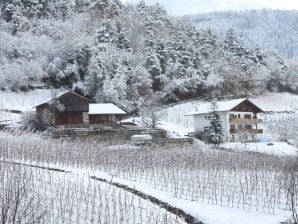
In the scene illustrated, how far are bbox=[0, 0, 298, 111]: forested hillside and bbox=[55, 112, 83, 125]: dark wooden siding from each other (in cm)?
817

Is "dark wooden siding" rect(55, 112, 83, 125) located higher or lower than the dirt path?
higher

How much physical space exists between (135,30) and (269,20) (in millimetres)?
83715

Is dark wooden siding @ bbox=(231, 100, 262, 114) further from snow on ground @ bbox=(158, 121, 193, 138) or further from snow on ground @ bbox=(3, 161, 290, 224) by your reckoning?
snow on ground @ bbox=(3, 161, 290, 224)

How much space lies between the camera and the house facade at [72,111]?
129ft

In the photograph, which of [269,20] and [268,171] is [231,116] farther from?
[269,20]

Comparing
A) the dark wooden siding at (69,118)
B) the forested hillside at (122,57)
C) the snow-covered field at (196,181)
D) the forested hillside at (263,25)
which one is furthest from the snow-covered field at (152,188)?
the forested hillside at (263,25)

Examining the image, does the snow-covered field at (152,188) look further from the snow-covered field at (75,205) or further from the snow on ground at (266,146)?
the snow on ground at (266,146)

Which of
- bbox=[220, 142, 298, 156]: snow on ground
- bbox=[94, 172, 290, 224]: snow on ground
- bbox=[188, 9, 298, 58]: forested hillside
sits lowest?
bbox=[94, 172, 290, 224]: snow on ground

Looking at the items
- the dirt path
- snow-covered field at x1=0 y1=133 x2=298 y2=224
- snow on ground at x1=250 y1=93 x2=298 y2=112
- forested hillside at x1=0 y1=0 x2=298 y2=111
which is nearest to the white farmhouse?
forested hillside at x1=0 y1=0 x2=298 y2=111

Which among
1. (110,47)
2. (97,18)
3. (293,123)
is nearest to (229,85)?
(293,123)

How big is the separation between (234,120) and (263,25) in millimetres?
101434

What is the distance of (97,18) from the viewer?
233ft

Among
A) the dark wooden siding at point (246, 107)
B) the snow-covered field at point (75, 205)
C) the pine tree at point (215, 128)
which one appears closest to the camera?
the snow-covered field at point (75, 205)

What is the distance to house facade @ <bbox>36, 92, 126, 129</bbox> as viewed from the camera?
129ft
